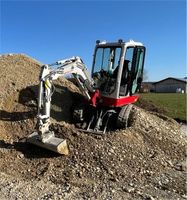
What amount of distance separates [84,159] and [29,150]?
1.34 metres

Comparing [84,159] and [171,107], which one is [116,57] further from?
[171,107]

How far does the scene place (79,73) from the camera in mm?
9992

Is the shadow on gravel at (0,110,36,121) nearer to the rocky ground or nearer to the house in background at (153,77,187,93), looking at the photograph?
the rocky ground

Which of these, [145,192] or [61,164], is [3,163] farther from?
[145,192]

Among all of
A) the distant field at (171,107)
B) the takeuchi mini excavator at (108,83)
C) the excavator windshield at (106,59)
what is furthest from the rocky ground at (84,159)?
the distant field at (171,107)

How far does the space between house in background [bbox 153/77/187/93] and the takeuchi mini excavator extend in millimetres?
65282

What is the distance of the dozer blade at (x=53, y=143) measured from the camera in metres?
8.26

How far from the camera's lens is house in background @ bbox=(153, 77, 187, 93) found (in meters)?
75.9

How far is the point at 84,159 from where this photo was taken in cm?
828

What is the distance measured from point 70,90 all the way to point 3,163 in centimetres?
480

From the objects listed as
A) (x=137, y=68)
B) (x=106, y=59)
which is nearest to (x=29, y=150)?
(x=106, y=59)

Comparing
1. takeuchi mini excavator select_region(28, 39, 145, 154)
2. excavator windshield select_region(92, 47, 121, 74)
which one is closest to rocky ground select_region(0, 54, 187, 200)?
takeuchi mini excavator select_region(28, 39, 145, 154)

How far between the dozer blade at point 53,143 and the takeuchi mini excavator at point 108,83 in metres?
1.61

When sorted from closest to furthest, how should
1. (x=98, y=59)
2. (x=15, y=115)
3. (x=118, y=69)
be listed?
(x=15, y=115) < (x=118, y=69) < (x=98, y=59)
